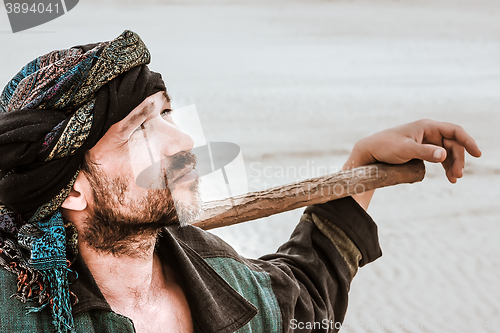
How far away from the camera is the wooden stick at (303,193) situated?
37.8 inches

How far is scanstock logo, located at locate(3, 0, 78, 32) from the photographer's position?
2587 millimetres

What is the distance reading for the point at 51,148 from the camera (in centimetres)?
68

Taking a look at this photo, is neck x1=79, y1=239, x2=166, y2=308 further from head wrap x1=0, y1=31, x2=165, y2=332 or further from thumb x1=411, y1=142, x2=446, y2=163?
thumb x1=411, y1=142, x2=446, y2=163

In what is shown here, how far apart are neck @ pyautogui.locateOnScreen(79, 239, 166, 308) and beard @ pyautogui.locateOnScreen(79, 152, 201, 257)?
0.01 metres

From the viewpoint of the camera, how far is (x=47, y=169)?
2.27 feet

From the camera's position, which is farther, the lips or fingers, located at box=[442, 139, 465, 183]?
fingers, located at box=[442, 139, 465, 183]

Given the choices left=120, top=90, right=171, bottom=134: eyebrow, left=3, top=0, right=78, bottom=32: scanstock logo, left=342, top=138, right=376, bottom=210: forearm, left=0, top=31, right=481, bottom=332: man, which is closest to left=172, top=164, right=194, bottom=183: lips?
left=0, top=31, right=481, bottom=332: man

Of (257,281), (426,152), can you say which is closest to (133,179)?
(257,281)

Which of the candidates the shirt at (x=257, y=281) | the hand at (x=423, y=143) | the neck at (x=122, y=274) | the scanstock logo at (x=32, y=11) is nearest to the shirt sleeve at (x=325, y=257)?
the shirt at (x=257, y=281)

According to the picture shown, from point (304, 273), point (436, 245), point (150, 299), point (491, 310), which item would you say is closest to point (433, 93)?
point (436, 245)

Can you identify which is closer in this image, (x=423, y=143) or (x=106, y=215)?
(x=106, y=215)

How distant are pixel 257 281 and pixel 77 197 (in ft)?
1.34

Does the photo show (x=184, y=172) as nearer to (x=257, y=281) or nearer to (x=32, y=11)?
(x=257, y=281)

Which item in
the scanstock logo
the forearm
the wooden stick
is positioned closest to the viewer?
the wooden stick
